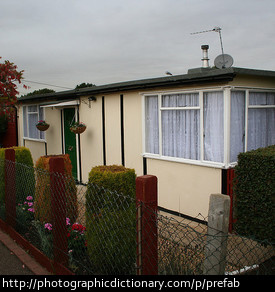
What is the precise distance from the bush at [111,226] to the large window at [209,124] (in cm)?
301

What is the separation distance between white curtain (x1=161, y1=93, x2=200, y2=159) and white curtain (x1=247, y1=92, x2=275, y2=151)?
41.8 inches

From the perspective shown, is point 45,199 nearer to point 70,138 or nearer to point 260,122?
point 260,122

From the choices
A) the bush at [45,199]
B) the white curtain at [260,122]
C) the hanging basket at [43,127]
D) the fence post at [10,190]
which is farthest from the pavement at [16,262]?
the hanging basket at [43,127]

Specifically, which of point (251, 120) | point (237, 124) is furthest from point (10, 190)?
point (251, 120)

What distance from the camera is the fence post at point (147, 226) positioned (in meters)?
2.61

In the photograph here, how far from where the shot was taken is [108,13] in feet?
46.1

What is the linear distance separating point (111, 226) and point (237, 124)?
373cm

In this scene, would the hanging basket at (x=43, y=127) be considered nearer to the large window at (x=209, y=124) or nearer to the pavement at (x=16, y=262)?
the large window at (x=209, y=124)

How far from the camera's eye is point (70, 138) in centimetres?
1099

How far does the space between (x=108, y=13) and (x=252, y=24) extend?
652cm

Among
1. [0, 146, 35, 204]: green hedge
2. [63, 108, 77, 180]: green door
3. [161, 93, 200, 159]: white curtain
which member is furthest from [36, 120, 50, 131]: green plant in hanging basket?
[161, 93, 200, 159]: white curtain

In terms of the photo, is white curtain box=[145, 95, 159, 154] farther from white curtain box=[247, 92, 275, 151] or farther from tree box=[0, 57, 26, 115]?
tree box=[0, 57, 26, 115]

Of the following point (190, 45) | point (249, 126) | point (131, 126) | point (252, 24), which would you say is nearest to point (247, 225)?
point (249, 126)
